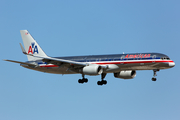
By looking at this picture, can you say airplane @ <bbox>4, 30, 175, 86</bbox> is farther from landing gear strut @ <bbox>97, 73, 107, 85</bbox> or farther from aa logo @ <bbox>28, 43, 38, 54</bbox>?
aa logo @ <bbox>28, 43, 38, 54</bbox>

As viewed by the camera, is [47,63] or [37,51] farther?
[37,51]

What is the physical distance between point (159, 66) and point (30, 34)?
28796 millimetres

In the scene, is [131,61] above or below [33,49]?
below

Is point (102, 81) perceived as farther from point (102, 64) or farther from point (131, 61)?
point (131, 61)

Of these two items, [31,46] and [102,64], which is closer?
[102,64]

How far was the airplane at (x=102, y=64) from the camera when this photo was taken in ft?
194

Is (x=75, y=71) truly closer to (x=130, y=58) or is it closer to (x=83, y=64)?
(x=83, y=64)

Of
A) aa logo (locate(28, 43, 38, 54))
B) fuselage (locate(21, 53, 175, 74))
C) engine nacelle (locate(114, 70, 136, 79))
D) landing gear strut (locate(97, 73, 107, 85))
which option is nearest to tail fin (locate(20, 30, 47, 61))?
aa logo (locate(28, 43, 38, 54))

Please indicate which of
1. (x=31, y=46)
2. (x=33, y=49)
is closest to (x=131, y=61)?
(x=33, y=49)

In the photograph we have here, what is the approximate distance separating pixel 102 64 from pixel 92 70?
2.89m

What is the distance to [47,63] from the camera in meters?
63.0

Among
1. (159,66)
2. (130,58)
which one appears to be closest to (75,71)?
(130,58)

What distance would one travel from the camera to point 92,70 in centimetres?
6003

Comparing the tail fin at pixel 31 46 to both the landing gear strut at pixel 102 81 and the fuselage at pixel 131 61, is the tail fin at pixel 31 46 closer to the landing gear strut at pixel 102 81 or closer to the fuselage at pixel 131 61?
the fuselage at pixel 131 61
